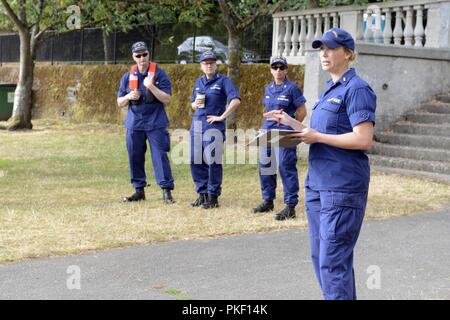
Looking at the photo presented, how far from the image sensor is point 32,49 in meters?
23.5

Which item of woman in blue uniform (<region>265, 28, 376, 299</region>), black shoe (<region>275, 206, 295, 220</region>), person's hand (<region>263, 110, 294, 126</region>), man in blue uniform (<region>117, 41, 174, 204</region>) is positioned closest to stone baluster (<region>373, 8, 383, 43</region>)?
man in blue uniform (<region>117, 41, 174, 204</region>)

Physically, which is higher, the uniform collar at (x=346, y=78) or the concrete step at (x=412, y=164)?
the uniform collar at (x=346, y=78)

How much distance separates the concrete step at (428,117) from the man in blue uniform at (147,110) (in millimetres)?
5850

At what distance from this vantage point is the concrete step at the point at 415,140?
13.2 m

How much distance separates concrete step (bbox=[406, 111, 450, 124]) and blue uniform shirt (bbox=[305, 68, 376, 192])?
9.40 meters

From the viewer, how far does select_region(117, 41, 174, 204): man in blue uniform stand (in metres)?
9.78

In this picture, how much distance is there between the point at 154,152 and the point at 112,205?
0.80 metres

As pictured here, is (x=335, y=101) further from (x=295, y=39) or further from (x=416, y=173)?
(x=295, y=39)

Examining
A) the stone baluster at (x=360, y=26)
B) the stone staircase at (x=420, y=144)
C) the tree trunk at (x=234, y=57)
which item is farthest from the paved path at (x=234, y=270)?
the tree trunk at (x=234, y=57)

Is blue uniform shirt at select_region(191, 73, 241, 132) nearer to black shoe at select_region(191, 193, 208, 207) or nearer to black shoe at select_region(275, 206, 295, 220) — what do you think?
black shoe at select_region(191, 193, 208, 207)

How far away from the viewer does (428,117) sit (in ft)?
46.5

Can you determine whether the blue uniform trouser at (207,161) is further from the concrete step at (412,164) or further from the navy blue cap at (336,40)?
the navy blue cap at (336,40)
